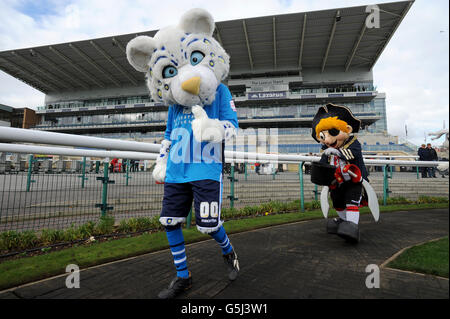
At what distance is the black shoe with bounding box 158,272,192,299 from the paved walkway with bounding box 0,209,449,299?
0.15ft

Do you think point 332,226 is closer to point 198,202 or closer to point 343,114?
point 343,114

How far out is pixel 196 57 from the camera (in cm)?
170

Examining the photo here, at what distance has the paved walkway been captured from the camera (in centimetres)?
148

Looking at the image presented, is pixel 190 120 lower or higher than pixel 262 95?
lower

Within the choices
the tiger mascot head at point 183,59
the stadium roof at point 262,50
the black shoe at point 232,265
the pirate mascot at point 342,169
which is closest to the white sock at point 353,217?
the pirate mascot at point 342,169

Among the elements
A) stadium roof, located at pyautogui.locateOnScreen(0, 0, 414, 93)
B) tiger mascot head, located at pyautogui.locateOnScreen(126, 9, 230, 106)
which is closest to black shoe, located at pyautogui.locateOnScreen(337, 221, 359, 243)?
tiger mascot head, located at pyautogui.locateOnScreen(126, 9, 230, 106)

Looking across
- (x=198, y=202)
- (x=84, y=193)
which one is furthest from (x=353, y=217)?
(x=84, y=193)

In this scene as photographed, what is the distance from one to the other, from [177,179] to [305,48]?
3878 cm

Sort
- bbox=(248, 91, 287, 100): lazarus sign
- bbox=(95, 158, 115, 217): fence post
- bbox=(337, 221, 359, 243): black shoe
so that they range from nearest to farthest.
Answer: bbox=(337, 221, 359, 243): black shoe, bbox=(95, 158, 115, 217): fence post, bbox=(248, 91, 287, 100): lazarus sign

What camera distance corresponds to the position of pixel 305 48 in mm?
34719

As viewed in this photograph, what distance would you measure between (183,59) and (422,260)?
2337mm

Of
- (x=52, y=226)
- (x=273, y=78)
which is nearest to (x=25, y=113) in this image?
(x=273, y=78)

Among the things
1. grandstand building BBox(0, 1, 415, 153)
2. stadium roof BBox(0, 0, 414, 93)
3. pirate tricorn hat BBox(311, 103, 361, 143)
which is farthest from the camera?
grandstand building BBox(0, 1, 415, 153)

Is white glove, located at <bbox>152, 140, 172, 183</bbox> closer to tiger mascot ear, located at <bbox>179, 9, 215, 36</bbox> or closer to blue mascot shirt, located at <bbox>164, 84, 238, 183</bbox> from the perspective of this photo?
blue mascot shirt, located at <bbox>164, 84, 238, 183</bbox>
